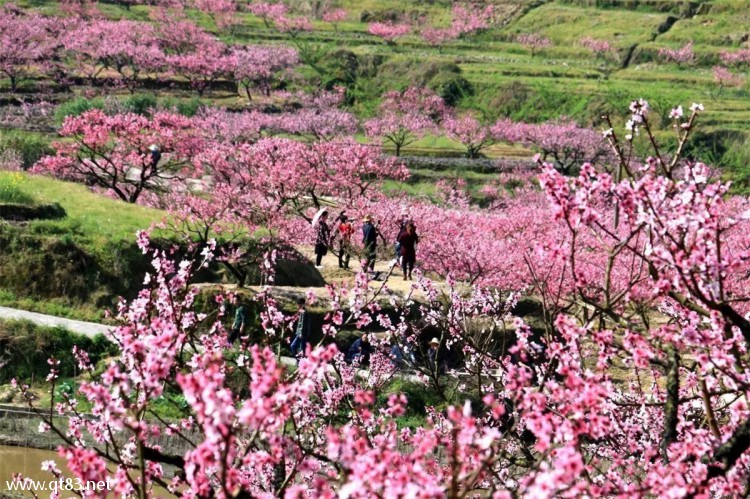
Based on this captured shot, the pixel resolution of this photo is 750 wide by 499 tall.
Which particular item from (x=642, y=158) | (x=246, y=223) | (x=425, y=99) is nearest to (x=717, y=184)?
(x=246, y=223)

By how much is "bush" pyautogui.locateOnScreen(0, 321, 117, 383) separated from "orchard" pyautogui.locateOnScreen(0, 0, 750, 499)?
28 cm

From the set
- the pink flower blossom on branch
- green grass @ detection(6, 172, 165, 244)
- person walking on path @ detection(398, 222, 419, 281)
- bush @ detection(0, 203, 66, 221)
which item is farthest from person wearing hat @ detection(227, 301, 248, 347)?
the pink flower blossom on branch

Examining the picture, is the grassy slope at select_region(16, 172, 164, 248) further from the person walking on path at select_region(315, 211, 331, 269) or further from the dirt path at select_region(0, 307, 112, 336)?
the person walking on path at select_region(315, 211, 331, 269)

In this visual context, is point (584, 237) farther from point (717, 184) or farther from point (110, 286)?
point (717, 184)

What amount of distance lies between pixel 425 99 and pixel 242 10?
3790 centimetres

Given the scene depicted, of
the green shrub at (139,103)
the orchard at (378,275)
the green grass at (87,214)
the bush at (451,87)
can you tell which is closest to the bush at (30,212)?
the green grass at (87,214)

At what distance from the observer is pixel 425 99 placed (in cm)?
7119

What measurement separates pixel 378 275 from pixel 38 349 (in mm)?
8771

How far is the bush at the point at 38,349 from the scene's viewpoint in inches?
653

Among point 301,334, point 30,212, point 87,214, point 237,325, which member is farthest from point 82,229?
point 301,334

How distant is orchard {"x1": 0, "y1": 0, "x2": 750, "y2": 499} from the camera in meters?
5.27

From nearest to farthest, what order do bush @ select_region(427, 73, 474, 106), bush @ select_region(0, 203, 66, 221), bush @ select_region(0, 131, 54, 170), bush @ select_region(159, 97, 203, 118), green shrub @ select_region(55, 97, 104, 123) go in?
bush @ select_region(0, 203, 66, 221)
bush @ select_region(0, 131, 54, 170)
green shrub @ select_region(55, 97, 104, 123)
bush @ select_region(159, 97, 203, 118)
bush @ select_region(427, 73, 474, 106)

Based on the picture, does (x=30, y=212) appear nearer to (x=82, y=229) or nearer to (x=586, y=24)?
(x=82, y=229)

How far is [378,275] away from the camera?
22.9 meters
